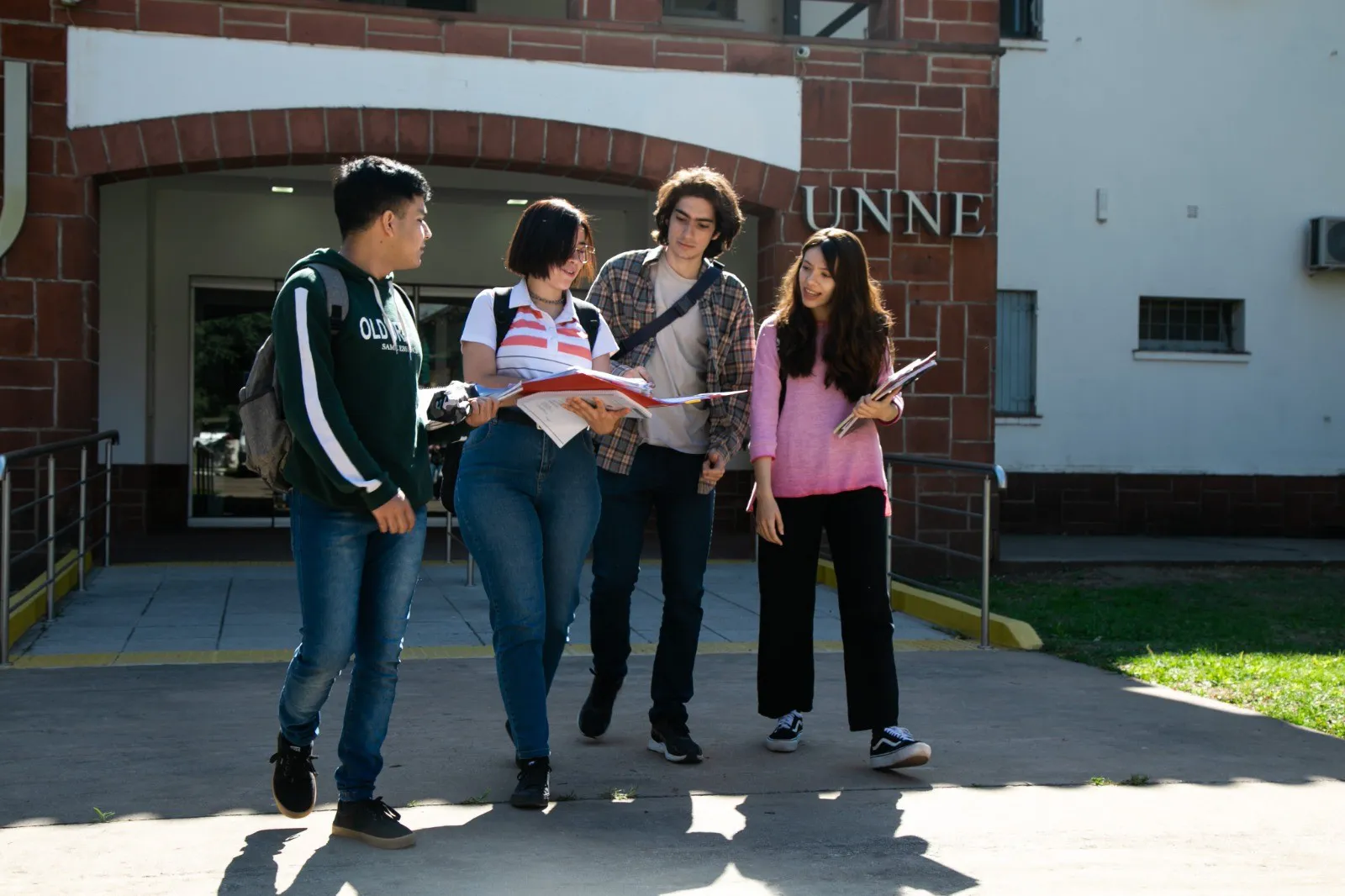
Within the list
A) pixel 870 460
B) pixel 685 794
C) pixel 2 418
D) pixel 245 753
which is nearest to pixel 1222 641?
pixel 870 460

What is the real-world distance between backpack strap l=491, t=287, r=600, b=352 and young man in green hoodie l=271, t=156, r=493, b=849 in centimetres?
45

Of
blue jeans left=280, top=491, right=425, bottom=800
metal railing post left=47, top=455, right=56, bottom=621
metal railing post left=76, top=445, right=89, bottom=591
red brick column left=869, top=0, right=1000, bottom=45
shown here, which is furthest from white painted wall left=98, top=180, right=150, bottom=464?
blue jeans left=280, top=491, right=425, bottom=800

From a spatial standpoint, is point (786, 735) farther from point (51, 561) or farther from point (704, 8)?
point (704, 8)

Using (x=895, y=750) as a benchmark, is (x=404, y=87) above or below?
above

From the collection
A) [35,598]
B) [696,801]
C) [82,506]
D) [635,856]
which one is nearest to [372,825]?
[635,856]

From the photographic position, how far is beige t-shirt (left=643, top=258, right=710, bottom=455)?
496cm

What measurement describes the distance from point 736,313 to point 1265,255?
505 inches

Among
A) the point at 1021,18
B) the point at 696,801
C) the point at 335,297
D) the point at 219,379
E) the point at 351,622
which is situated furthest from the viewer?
the point at 1021,18

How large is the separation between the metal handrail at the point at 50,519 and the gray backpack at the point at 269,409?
3.32 meters

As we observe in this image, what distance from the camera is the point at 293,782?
4.00 meters

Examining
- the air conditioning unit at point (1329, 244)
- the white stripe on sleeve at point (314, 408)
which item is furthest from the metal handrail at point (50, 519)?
the air conditioning unit at point (1329, 244)

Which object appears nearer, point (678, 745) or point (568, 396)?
point (568, 396)

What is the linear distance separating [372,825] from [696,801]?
3.45ft

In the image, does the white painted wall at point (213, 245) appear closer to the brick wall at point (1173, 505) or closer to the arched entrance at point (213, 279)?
the arched entrance at point (213, 279)
